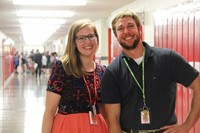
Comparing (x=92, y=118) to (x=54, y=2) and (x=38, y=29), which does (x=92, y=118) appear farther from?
(x=38, y=29)

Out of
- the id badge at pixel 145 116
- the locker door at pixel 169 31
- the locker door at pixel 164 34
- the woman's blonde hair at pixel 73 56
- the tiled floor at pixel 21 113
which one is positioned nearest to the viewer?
the id badge at pixel 145 116

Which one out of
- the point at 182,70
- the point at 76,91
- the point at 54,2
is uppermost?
the point at 54,2

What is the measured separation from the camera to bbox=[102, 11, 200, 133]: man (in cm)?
250

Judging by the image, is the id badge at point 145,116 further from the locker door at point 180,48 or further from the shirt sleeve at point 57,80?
the locker door at point 180,48

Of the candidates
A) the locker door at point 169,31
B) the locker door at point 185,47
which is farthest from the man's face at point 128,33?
the locker door at point 169,31

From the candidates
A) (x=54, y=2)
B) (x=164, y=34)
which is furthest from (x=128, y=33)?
Result: (x=54, y=2)

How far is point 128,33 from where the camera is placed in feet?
8.26

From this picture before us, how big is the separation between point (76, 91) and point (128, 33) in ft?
2.07

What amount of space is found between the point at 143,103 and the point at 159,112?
0.14 metres

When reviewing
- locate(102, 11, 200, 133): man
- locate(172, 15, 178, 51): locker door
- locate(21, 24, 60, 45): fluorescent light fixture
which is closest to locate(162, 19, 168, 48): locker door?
locate(172, 15, 178, 51): locker door

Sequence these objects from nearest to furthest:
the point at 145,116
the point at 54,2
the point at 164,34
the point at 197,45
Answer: the point at 145,116 → the point at 197,45 → the point at 164,34 → the point at 54,2

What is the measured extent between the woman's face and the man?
0.76ft

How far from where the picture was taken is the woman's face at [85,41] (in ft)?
8.69

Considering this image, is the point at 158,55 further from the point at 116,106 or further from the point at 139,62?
the point at 116,106
